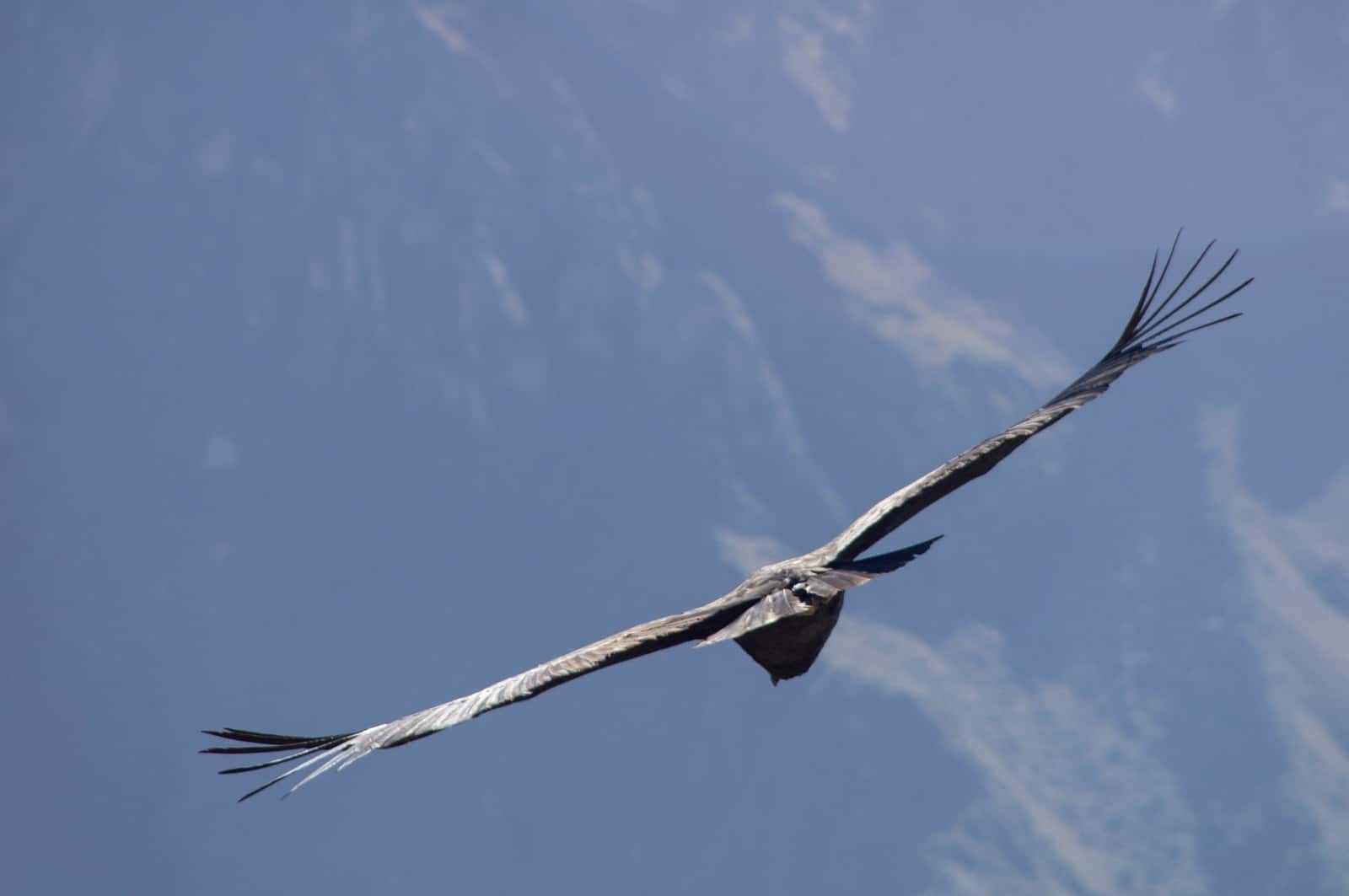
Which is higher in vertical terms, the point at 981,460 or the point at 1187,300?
the point at 1187,300

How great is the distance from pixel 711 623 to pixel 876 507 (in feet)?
8.21

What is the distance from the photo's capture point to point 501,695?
15125mm

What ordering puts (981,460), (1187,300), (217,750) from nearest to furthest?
(217,750), (981,460), (1187,300)

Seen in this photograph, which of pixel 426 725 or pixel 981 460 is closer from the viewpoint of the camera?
pixel 426 725

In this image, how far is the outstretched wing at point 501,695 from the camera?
1506 centimetres

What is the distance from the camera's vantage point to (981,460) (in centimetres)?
1705

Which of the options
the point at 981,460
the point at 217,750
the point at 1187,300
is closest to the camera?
the point at 217,750

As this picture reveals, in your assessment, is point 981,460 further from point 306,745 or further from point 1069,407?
point 306,745

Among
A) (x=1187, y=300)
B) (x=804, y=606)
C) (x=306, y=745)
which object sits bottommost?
(x=804, y=606)

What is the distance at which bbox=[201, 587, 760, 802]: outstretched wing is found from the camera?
49.4 ft

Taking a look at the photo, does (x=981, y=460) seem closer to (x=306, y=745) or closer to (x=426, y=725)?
(x=426, y=725)

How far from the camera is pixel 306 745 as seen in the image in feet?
51.8

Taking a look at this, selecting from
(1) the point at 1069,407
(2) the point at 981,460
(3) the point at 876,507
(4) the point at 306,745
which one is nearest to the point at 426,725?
(4) the point at 306,745

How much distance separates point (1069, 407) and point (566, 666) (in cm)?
659
